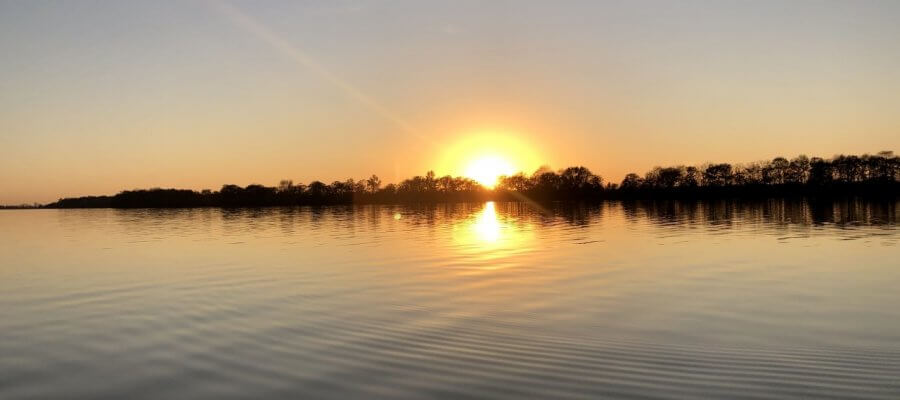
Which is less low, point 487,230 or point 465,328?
point 465,328

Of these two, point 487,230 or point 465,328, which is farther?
point 487,230

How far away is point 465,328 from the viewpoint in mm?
13469

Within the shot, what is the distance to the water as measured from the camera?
364 inches

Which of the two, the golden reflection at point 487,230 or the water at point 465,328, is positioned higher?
the water at point 465,328

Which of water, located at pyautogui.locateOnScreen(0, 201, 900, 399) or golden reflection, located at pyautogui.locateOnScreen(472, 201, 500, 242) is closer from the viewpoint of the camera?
water, located at pyautogui.locateOnScreen(0, 201, 900, 399)

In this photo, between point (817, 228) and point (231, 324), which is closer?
point (231, 324)

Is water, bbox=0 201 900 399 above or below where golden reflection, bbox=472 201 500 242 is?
above

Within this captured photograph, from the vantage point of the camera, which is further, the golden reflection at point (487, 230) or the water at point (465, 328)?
the golden reflection at point (487, 230)

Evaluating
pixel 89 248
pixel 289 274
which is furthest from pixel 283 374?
pixel 89 248

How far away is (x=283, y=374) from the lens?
32.8 feet

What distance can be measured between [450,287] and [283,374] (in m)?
11.0

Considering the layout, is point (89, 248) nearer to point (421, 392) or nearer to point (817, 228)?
point (421, 392)

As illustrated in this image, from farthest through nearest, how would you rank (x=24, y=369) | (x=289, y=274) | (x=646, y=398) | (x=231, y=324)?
Result: 1. (x=289, y=274)
2. (x=231, y=324)
3. (x=24, y=369)
4. (x=646, y=398)

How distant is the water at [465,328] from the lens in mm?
9234
